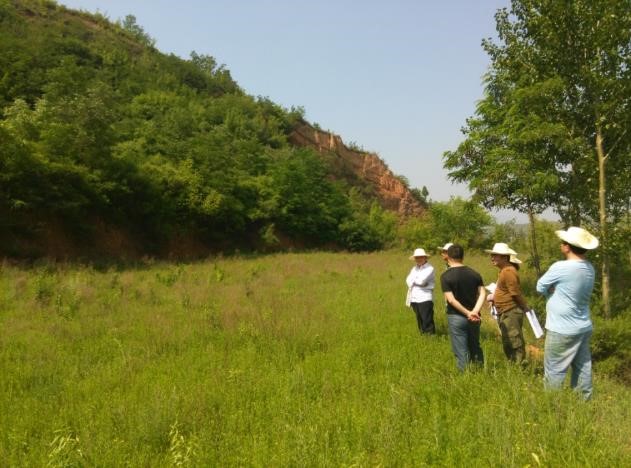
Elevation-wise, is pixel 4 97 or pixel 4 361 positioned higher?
pixel 4 97

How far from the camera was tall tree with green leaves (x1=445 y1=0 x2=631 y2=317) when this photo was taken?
8906mm

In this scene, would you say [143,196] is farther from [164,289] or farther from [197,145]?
[164,289]

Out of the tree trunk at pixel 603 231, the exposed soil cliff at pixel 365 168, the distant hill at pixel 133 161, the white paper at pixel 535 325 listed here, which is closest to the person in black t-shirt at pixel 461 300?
the white paper at pixel 535 325

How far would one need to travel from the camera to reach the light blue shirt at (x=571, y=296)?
3.89 m

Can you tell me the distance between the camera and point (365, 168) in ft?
211

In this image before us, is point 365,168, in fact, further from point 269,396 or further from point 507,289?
point 269,396

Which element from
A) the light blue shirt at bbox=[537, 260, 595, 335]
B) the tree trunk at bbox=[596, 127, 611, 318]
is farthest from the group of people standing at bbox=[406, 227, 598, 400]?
the tree trunk at bbox=[596, 127, 611, 318]

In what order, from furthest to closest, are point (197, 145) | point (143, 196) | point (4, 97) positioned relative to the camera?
1. point (197, 145)
2. point (4, 97)
3. point (143, 196)

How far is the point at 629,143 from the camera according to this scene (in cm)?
938

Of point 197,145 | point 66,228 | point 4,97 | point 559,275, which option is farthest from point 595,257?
point 4,97

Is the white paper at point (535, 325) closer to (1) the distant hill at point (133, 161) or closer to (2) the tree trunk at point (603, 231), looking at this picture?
(2) the tree trunk at point (603, 231)

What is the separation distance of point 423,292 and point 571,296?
2885 mm

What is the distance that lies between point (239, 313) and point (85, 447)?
200 inches

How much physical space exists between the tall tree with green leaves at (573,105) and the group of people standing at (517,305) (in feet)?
15.7
